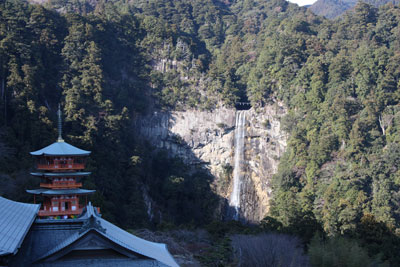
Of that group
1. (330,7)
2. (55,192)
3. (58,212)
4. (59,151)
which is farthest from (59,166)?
(330,7)

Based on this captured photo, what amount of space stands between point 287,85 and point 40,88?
21063 mm

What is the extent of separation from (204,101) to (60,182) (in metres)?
27.0

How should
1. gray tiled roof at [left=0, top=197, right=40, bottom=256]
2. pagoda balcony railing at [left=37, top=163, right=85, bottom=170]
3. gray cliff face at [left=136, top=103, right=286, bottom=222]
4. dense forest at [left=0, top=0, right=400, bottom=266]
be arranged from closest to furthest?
gray tiled roof at [left=0, top=197, right=40, bottom=256]
pagoda balcony railing at [left=37, top=163, right=85, bottom=170]
dense forest at [left=0, top=0, right=400, bottom=266]
gray cliff face at [left=136, top=103, right=286, bottom=222]

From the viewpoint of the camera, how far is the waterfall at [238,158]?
43.5m

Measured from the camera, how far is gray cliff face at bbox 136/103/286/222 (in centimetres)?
4384

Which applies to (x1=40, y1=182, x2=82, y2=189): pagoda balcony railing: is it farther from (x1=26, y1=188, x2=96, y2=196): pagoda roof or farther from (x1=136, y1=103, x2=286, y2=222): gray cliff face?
(x1=136, y1=103, x2=286, y2=222): gray cliff face

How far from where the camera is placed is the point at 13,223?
12398mm

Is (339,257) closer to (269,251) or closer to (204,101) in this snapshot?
(269,251)

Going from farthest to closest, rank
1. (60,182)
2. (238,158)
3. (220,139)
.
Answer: (220,139), (238,158), (60,182)

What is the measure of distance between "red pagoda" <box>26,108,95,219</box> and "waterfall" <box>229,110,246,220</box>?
2446 cm

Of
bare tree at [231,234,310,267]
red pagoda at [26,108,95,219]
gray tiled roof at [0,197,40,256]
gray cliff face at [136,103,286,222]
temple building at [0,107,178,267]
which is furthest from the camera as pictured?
gray cliff face at [136,103,286,222]

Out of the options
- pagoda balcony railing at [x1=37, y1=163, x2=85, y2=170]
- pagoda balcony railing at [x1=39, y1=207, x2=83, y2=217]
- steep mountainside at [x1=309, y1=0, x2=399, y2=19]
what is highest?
steep mountainside at [x1=309, y1=0, x2=399, y2=19]

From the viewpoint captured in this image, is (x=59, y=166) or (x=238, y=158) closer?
(x=59, y=166)

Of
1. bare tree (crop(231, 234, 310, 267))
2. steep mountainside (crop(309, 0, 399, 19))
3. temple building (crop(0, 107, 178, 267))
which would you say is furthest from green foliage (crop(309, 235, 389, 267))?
steep mountainside (crop(309, 0, 399, 19))
